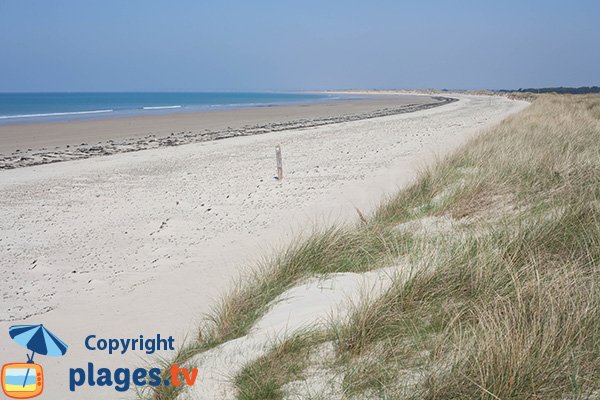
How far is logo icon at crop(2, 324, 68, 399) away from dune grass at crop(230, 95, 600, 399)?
1.62 metres

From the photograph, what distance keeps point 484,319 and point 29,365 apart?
312 centimetres

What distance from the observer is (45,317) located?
15.0ft

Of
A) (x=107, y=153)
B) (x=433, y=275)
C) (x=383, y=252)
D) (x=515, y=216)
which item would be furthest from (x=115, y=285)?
(x=107, y=153)

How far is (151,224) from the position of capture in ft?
24.7

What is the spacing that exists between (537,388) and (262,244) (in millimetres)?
4490

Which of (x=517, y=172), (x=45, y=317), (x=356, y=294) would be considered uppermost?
(x=517, y=172)

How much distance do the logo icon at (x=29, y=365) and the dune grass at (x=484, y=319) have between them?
1620 millimetres

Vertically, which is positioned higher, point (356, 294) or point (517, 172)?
point (517, 172)

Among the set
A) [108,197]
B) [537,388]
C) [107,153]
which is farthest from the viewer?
[107,153]

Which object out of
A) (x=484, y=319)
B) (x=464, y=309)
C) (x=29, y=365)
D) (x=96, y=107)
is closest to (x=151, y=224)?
(x=29, y=365)

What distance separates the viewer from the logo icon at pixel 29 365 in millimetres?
3418

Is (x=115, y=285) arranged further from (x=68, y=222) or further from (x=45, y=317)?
(x=68, y=222)

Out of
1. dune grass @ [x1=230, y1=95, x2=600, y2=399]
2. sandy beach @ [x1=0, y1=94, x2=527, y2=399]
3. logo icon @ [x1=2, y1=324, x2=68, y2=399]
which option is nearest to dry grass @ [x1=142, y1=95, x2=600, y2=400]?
dune grass @ [x1=230, y1=95, x2=600, y2=399]

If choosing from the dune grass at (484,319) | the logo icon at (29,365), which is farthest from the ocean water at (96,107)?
the dune grass at (484,319)
